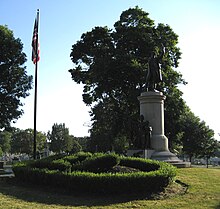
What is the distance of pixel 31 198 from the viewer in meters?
9.56

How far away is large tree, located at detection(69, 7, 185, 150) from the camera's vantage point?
27156 mm

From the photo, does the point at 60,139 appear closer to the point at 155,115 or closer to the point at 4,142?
the point at 4,142

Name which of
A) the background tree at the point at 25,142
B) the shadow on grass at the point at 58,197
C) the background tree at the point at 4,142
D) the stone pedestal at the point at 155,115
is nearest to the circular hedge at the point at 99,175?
the shadow on grass at the point at 58,197

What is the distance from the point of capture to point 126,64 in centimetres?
2683

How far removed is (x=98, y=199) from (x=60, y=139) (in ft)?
228

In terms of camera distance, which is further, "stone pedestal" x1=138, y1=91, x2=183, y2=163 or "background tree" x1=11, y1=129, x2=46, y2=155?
"background tree" x1=11, y1=129, x2=46, y2=155

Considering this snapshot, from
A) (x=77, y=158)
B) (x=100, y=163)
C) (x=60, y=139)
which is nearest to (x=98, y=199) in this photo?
(x=100, y=163)

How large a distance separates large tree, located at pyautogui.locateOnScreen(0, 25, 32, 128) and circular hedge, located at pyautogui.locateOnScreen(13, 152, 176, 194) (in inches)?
618

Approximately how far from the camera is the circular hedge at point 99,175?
987 cm

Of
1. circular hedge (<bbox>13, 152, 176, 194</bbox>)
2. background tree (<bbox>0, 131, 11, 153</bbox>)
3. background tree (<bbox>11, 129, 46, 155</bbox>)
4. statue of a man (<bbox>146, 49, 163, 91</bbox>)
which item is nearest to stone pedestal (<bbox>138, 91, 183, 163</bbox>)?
statue of a man (<bbox>146, 49, 163, 91</bbox>)

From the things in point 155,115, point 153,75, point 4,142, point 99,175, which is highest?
point 153,75

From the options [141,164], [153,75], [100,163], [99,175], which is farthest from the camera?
[153,75]

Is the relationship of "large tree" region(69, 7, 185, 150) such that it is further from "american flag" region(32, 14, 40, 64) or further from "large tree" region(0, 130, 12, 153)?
"large tree" region(0, 130, 12, 153)

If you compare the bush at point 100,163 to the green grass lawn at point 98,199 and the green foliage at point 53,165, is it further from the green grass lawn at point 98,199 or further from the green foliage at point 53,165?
the green grass lawn at point 98,199
